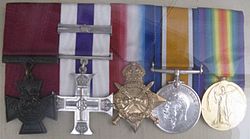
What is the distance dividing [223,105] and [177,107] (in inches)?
4.5

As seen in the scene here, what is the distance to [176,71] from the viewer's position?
956 mm

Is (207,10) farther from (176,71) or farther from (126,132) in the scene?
(126,132)

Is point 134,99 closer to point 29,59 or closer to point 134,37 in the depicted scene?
point 134,37

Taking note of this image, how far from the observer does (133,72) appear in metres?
0.96

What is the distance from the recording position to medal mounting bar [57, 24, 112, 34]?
0.95 meters

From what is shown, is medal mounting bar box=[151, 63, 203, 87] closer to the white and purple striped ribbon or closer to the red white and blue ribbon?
the red white and blue ribbon

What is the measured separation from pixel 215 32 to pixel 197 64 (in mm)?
96

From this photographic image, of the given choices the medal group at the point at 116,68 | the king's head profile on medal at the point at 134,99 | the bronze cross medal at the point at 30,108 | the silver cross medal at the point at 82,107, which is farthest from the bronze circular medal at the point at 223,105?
the bronze cross medal at the point at 30,108

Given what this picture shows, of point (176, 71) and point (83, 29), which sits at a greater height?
point (83, 29)

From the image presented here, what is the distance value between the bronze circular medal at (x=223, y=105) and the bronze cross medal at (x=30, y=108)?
1.24 feet

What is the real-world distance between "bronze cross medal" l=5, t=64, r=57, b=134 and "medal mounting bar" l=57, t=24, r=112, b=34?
0.47 feet

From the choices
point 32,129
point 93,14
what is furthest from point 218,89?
point 32,129

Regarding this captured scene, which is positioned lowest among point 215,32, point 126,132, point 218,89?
point 126,132

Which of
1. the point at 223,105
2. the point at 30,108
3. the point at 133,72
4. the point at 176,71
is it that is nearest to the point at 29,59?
the point at 30,108
